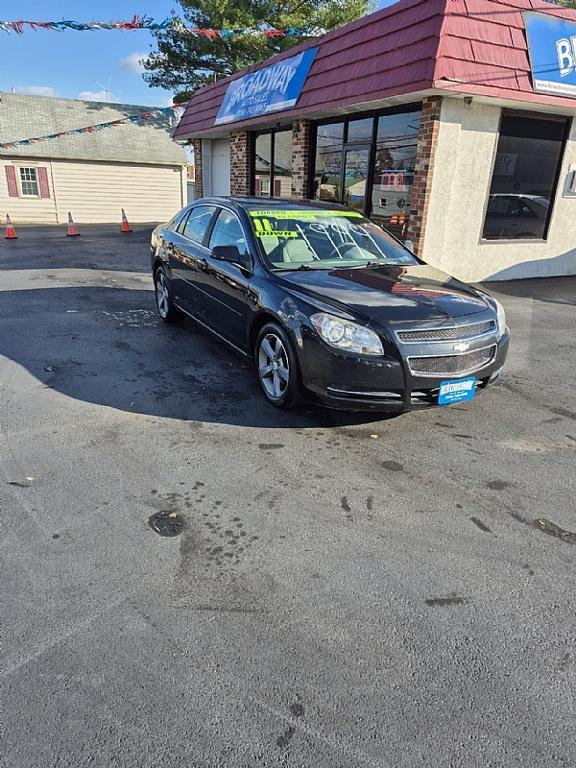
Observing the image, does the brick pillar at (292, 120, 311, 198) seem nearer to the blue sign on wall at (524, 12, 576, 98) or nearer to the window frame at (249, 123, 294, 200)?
the window frame at (249, 123, 294, 200)

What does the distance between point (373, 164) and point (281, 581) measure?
9.29 m

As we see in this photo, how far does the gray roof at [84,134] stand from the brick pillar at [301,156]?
52.7 ft

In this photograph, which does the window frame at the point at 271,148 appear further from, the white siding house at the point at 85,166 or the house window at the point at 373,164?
the white siding house at the point at 85,166

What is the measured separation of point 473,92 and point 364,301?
5561mm

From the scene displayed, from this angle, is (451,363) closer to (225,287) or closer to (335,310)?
(335,310)

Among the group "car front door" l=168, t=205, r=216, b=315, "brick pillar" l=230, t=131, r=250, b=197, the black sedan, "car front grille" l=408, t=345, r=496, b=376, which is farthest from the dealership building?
"car front grille" l=408, t=345, r=496, b=376

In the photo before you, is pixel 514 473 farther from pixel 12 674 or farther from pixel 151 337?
pixel 151 337

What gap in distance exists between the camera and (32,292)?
859 cm

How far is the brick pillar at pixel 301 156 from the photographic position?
11477 mm

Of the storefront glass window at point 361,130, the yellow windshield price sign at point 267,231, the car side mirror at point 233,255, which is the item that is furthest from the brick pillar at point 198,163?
the car side mirror at point 233,255

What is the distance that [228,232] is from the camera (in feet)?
16.8

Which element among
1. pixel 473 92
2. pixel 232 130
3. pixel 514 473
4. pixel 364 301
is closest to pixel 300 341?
pixel 364 301

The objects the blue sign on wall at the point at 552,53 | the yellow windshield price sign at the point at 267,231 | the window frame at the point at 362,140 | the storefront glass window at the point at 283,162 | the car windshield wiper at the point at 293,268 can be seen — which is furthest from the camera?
the storefront glass window at the point at 283,162

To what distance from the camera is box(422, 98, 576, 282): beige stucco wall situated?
848 cm
